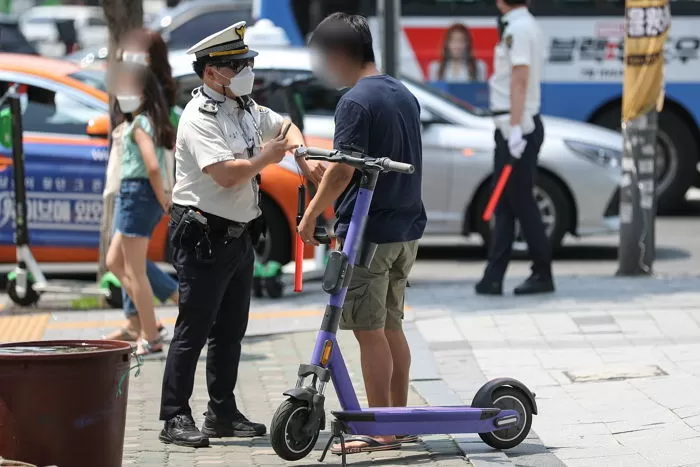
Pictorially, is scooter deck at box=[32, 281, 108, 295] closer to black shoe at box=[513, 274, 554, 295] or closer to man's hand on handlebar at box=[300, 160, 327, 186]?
black shoe at box=[513, 274, 554, 295]

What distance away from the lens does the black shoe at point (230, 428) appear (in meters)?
6.66

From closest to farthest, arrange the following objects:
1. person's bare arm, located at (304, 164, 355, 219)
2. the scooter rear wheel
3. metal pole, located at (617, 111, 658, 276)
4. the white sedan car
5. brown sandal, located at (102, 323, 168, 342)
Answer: person's bare arm, located at (304, 164, 355, 219) → the scooter rear wheel → brown sandal, located at (102, 323, 168, 342) → metal pole, located at (617, 111, 658, 276) → the white sedan car

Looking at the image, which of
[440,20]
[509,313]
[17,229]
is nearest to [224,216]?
[509,313]

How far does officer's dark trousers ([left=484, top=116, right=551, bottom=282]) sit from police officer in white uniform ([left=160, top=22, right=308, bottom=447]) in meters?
3.86

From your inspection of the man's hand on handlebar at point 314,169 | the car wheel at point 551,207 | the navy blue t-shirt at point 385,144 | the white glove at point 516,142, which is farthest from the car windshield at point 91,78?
the navy blue t-shirt at point 385,144

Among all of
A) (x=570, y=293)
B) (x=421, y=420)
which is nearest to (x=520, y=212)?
(x=570, y=293)

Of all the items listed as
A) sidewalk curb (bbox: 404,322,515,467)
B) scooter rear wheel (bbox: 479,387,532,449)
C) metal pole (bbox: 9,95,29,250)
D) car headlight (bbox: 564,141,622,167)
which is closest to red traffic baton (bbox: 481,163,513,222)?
sidewalk curb (bbox: 404,322,515,467)

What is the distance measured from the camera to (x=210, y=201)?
21.0 ft

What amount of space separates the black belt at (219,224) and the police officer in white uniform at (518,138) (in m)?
3.98

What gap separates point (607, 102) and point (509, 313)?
715 centimetres

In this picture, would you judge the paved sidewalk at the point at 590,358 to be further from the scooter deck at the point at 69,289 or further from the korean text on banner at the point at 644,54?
the scooter deck at the point at 69,289

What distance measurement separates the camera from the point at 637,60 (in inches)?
432

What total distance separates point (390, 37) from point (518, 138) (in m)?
1.93

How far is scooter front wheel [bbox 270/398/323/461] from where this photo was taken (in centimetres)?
573
